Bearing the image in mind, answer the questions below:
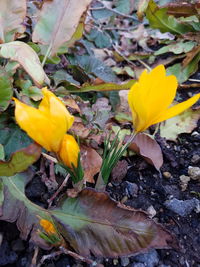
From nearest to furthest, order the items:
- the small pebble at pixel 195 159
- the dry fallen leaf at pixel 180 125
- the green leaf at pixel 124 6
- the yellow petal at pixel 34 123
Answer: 1. the yellow petal at pixel 34 123
2. the small pebble at pixel 195 159
3. the dry fallen leaf at pixel 180 125
4. the green leaf at pixel 124 6

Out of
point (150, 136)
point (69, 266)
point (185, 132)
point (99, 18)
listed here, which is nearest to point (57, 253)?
point (69, 266)

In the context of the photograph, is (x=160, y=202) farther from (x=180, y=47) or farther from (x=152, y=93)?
(x=180, y=47)

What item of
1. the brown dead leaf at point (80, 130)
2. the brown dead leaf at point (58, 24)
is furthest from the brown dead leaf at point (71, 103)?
the brown dead leaf at point (58, 24)

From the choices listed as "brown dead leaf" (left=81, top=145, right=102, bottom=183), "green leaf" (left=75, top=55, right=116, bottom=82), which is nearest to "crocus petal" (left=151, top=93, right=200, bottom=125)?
"brown dead leaf" (left=81, top=145, right=102, bottom=183)

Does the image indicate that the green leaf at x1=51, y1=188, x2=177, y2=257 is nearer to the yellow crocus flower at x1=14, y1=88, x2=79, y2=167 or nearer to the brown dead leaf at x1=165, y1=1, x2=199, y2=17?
the yellow crocus flower at x1=14, y1=88, x2=79, y2=167

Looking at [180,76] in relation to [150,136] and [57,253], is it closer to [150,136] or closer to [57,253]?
[150,136]

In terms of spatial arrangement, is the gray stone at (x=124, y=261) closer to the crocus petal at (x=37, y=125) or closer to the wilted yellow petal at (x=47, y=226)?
the wilted yellow petal at (x=47, y=226)
